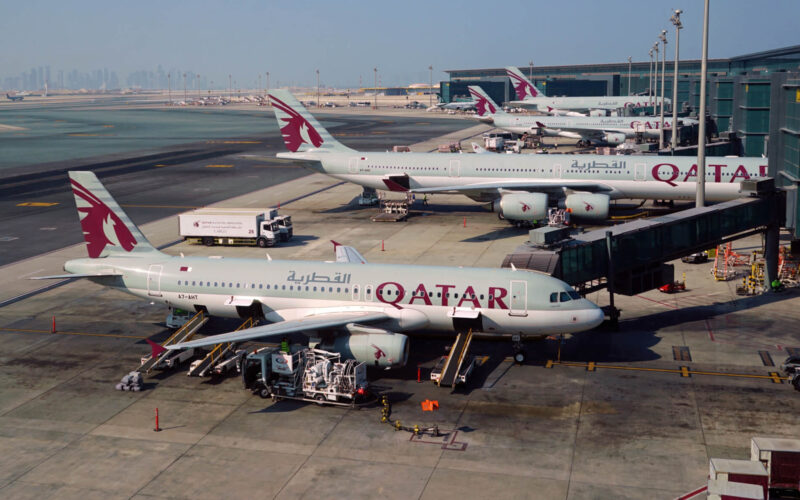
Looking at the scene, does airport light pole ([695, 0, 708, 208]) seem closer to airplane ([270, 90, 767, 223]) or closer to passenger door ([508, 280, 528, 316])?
airplane ([270, 90, 767, 223])

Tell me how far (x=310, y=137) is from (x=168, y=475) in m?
52.8

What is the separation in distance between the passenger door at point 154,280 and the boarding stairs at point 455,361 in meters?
15.1

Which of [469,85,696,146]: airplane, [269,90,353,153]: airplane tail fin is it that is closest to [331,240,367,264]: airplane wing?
[269,90,353,153]: airplane tail fin

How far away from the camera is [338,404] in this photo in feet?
106

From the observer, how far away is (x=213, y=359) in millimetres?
36344

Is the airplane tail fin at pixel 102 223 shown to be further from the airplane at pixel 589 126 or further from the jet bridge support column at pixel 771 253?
the airplane at pixel 589 126

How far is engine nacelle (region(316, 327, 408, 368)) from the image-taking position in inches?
1342

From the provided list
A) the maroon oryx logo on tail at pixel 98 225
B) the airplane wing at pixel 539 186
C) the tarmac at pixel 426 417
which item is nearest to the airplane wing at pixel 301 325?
the tarmac at pixel 426 417

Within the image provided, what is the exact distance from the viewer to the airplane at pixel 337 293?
3544 cm

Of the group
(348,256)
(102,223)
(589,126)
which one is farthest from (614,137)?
(102,223)

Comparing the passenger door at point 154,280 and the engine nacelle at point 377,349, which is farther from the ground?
the passenger door at point 154,280

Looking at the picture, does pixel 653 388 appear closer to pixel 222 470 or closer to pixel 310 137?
pixel 222 470

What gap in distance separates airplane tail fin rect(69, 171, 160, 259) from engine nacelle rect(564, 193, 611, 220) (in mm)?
36772

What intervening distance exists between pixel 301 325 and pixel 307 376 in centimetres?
278
